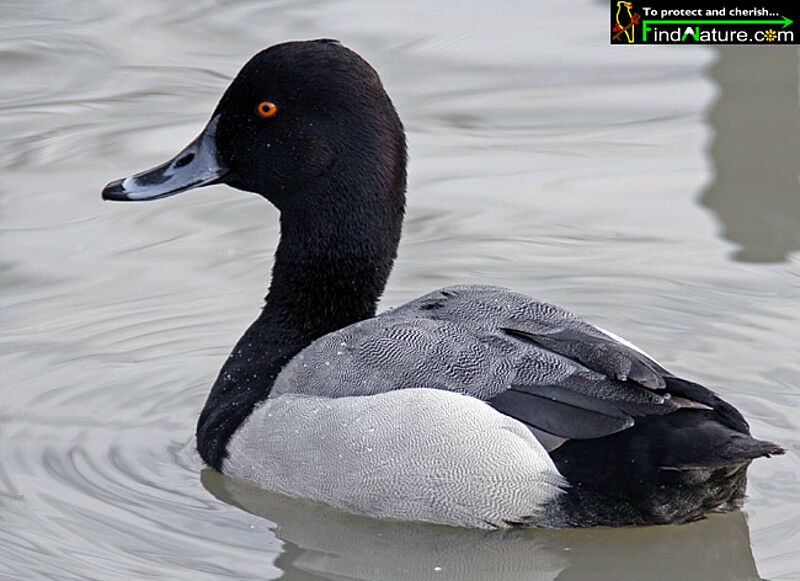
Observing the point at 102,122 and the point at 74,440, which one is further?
the point at 102,122

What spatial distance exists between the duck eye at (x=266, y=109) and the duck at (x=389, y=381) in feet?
0.06

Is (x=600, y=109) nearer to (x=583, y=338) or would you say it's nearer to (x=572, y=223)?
(x=572, y=223)

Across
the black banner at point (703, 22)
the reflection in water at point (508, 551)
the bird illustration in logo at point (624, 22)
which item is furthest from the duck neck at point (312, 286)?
the bird illustration in logo at point (624, 22)

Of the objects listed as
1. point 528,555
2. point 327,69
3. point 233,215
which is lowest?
point 528,555

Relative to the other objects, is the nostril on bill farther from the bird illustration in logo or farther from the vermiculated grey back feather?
the bird illustration in logo

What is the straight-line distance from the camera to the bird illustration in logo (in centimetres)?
990

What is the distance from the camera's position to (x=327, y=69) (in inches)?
216

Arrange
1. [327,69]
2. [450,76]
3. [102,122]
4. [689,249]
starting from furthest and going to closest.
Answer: [450,76] < [102,122] < [689,249] < [327,69]

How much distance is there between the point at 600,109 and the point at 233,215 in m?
2.47

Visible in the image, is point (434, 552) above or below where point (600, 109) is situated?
below

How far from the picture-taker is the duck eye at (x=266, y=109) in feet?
18.4

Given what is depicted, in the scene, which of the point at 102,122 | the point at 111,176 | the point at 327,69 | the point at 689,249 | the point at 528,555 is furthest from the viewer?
the point at 102,122

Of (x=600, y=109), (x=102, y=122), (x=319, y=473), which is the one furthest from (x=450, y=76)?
(x=319, y=473)

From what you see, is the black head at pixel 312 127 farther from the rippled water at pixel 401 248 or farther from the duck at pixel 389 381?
the rippled water at pixel 401 248
